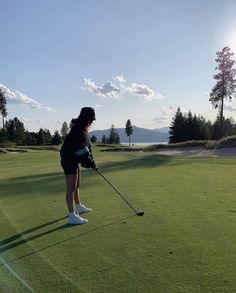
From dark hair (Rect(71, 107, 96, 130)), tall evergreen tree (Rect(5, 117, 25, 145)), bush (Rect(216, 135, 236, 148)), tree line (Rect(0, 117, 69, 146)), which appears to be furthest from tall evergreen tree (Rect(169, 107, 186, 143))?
dark hair (Rect(71, 107, 96, 130))

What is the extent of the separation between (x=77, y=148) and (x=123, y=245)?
6.82 ft

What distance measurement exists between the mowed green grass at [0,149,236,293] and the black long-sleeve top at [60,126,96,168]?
0.96 m

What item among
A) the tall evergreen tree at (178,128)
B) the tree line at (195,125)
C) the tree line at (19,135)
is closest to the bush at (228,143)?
the tree line at (195,125)

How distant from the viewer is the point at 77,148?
6344mm

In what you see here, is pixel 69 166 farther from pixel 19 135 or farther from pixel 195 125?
pixel 19 135

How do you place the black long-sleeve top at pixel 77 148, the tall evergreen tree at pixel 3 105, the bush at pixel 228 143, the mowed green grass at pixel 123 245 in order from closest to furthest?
the mowed green grass at pixel 123 245, the black long-sleeve top at pixel 77 148, the bush at pixel 228 143, the tall evergreen tree at pixel 3 105

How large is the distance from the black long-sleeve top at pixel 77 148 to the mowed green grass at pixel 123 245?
0.96m

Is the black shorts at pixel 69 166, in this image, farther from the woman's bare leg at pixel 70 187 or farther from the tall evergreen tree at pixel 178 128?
the tall evergreen tree at pixel 178 128

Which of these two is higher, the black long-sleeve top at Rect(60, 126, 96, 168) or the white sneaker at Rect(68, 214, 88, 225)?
the black long-sleeve top at Rect(60, 126, 96, 168)

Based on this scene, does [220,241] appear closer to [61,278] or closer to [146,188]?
[61,278]

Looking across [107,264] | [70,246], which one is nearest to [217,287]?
[107,264]

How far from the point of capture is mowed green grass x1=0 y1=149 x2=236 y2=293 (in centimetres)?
372

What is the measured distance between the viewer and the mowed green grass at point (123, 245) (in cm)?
372

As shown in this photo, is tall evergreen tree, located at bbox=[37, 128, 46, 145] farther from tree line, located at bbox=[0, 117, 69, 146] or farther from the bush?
the bush
